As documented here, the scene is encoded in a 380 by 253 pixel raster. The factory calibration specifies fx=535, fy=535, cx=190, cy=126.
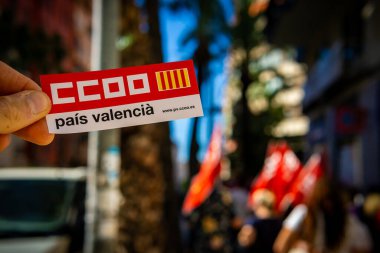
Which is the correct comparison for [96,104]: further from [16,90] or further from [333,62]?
[333,62]

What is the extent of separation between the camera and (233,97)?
31.7 m

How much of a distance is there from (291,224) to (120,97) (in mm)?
3165

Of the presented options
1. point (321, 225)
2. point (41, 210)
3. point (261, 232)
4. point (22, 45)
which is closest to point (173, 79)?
point (321, 225)

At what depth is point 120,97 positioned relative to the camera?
1.43m

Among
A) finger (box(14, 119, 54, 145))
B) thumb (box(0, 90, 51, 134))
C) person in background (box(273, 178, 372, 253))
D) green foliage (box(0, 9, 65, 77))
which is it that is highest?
green foliage (box(0, 9, 65, 77))

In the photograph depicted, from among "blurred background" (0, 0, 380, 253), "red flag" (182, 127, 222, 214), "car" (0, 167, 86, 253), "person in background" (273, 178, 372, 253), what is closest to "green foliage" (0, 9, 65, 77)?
"blurred background" (0, 0, 380, 253)

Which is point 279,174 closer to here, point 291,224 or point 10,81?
point 291,224

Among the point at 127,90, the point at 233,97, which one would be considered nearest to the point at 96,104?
the point at 127,90

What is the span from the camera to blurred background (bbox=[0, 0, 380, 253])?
203 inches

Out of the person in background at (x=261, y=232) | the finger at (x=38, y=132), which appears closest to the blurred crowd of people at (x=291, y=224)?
the person in background at (x=261, y=232)

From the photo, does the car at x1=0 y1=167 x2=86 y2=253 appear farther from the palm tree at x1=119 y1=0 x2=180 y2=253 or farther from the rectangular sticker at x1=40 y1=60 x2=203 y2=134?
the rectangular sticker at x1=40 y1=60 x2=203 y2=134

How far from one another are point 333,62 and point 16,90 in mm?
18602

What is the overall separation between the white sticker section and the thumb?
69 mm

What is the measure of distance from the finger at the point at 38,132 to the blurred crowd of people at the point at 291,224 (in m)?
3.10
